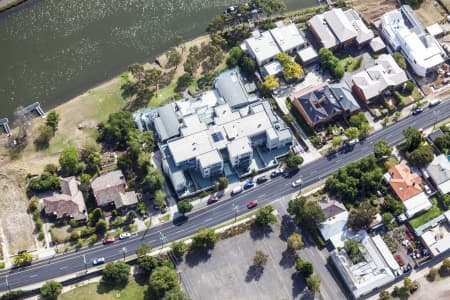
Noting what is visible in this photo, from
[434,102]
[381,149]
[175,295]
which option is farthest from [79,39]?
[434,102]

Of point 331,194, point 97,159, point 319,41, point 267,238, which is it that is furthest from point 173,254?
point 319,41

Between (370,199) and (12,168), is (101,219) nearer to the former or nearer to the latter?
(12,168)

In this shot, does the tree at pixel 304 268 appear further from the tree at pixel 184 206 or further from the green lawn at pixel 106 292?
the green lawn at pixel 106 292

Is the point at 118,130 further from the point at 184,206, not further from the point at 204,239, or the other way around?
the point at 204,239

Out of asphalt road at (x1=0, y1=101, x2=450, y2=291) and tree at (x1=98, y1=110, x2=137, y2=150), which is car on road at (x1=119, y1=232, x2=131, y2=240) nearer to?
asphalt road at (x1=0, y1=101, x2=450, y2=291)

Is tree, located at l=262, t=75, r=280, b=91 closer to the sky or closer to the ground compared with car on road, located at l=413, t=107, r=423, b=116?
closer to the sky

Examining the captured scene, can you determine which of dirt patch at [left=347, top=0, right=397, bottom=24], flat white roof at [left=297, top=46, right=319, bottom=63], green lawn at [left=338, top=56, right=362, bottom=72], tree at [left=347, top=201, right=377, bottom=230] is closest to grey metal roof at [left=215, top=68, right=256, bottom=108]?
flat white roof at [left=297, top=46, right=319, bottom=63]
